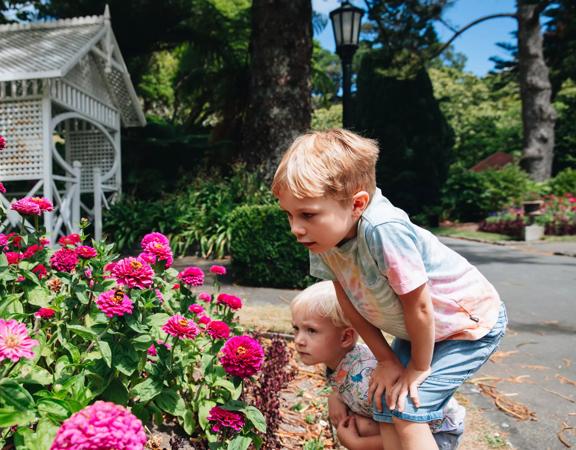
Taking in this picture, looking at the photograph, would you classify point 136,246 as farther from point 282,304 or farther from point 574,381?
point 574,381

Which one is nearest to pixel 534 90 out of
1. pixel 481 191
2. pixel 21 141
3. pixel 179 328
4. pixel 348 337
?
pixel 481 191

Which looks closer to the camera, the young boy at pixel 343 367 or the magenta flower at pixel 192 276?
the young boy at pixel 343 367

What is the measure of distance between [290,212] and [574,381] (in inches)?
110

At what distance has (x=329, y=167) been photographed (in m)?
1.54

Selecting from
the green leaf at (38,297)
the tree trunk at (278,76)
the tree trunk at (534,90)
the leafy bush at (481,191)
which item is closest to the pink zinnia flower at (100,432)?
the green leaf at (38,297)

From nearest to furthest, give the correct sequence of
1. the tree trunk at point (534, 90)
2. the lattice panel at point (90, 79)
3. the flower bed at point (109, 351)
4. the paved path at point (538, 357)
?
the flower bed at point (109, 351)
the paved path at point (538, 357)
the lattice panel at point (90, 79)
the tree trunk at point (534, 90)

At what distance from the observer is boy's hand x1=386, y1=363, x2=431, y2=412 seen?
161cm

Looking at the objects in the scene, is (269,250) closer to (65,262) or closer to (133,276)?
(65,262)

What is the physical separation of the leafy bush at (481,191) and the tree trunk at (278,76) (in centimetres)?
1271

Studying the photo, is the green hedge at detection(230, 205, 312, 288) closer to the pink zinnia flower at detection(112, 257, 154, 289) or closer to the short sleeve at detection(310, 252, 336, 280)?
the short sleeve at detection(310, 252, 336, 280)

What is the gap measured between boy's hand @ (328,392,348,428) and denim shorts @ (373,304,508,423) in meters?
0.25

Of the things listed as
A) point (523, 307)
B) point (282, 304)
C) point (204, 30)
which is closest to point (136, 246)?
point (282, 304)

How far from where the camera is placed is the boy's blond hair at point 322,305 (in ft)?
6.63

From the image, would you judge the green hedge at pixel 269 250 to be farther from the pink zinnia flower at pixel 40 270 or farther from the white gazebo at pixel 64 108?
the pink zinnia flower at pixel 40 270
